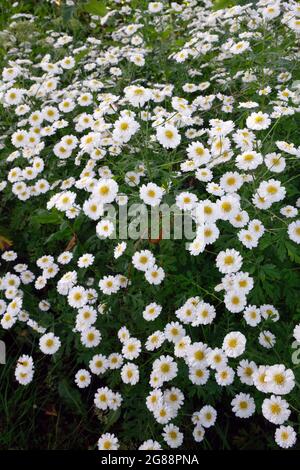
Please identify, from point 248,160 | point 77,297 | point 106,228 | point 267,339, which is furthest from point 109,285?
point 248,160

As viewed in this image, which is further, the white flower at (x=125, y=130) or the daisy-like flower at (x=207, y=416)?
the white flower at (x=125, y=130)

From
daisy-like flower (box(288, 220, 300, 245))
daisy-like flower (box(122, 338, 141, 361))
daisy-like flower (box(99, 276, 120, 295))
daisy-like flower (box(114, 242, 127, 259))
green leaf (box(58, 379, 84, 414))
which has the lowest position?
green leaf (box(58, 379, 84, 414))

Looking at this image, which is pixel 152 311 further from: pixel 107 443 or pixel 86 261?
pixel 107 443

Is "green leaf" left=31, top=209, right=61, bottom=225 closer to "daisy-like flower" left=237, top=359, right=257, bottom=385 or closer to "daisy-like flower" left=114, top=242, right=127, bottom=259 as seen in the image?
"daisy-like flower" left=114, top=242, right=127, bottom=259

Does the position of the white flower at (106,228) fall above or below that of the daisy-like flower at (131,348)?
above

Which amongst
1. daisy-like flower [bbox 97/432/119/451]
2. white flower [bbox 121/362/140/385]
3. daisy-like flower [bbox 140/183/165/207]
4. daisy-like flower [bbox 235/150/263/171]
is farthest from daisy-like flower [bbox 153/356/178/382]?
daisy-like flower [bbox 235/150/263/171]

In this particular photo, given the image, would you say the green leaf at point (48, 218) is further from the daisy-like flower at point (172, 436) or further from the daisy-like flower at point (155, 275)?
the daisy-like flower at point (172, 436)

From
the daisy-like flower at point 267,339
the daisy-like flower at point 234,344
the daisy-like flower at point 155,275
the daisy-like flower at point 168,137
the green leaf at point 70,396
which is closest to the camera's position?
the daisy-like flower at point 234,344

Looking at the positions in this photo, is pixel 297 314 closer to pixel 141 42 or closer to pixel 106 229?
pixel 106 229

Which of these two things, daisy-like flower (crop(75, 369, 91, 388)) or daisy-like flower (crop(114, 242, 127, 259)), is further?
daisy-like flower (crop(75, 369, 91, 388))

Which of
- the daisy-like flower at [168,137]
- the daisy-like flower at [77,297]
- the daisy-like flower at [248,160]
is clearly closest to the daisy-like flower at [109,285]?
the daisy-like flower at [77,297]

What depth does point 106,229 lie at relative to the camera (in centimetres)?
256

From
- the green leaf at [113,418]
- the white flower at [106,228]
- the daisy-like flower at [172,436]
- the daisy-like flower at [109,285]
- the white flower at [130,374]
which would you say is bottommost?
the green leaf at [113,418]

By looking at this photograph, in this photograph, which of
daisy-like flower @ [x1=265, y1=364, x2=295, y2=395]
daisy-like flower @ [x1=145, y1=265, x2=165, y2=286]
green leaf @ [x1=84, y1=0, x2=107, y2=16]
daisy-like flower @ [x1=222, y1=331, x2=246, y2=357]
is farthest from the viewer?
green leaf @ [x1=84, y1=0, x2=107, y2=16]
